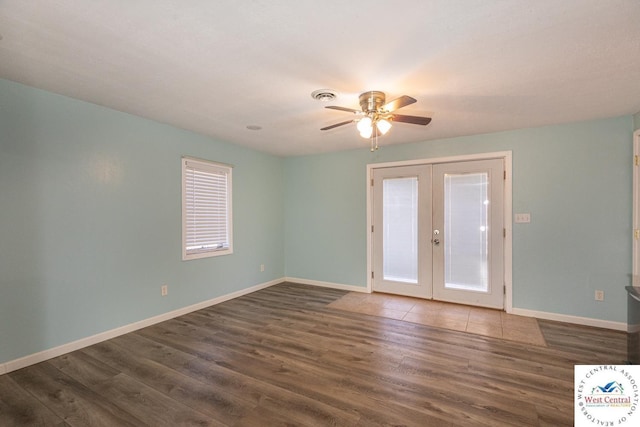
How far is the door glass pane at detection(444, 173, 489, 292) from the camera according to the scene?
13.2 ft

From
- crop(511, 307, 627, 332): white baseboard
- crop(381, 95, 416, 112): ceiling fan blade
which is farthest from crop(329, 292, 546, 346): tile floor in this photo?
crop(381, 95, 416, 112): ceiling fan blade

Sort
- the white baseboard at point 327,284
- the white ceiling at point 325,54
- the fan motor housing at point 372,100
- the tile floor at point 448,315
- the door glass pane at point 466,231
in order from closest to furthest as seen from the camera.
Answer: the white ceiling at point 325,54
the fan motor housing at point 372,100
the tile floor at point 448,315
the door glass pane at point 466,231
the white baseboard at point 327,284

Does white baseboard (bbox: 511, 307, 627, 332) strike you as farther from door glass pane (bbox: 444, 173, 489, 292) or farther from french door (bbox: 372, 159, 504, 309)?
door glass pane (bbox: 444, 173, 489, 292)

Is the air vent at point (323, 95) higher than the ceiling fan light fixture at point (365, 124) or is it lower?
higher

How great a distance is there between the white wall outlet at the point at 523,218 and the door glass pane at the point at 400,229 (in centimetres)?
132

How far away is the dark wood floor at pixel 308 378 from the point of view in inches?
74.4

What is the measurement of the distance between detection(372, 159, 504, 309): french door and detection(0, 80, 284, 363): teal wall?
283 centimetres

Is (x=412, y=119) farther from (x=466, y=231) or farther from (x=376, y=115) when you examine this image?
(x=466, y=231)

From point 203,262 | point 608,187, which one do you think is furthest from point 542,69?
point 203,262

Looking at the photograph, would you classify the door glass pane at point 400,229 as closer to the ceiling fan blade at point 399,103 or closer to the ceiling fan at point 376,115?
the ceiling fan at point 376,115

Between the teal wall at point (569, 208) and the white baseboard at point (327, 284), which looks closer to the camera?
the teal wall at point (569, 208)

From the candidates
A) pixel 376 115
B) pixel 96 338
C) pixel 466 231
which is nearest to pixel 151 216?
pixel 96 338

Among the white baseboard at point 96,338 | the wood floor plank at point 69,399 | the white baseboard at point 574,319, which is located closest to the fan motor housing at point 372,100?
the wood floor plank at point 69,399

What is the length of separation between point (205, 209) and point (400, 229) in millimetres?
3056
